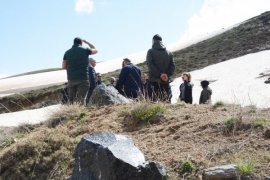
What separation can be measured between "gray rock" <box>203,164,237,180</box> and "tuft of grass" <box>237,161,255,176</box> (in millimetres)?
64

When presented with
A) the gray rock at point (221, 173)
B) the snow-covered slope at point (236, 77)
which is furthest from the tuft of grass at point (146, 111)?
the snow-covered slope at point (236, 77)

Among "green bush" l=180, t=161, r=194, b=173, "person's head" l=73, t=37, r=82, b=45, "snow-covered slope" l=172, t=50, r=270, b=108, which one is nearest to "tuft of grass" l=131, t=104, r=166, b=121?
"green bush" l=180, t=161, r=194, b=173

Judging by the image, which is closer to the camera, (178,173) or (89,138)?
(178,173)

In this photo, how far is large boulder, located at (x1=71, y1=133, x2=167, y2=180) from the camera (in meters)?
7.16

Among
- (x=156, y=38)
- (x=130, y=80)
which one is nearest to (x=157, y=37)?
(x=156, y=38)

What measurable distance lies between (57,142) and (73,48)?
4.69 meters

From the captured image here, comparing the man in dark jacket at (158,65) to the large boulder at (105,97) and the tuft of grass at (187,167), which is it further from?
the tuft of grass at (187,167)

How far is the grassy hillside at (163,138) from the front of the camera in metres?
7.40

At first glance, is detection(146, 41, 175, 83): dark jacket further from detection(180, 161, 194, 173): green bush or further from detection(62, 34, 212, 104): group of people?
detection(180, 161, 194, 173): green bush

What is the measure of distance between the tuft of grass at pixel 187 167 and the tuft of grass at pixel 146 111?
8.38 feet

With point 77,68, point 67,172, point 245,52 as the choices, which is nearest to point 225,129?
point 67,172

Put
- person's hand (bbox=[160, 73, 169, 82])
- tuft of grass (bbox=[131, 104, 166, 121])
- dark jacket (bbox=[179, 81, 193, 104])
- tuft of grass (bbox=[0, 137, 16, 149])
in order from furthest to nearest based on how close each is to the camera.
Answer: dark jacket (bbox=[179, 81, 193, 104]) → person's hand (bbox=[160, 73, 169, 82]) → tuft of grass (bbox=[0, 137, 16, 149]) → tuft of grass (bbox=[131, 104, 166, 121])

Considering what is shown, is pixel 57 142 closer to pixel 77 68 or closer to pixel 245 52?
pixel 77 68

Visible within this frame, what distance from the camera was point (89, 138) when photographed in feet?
26.0
